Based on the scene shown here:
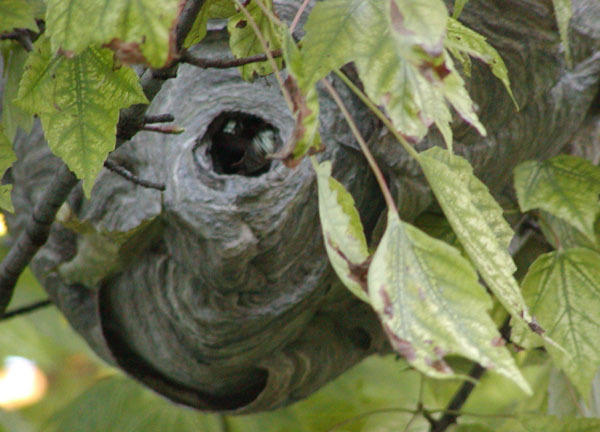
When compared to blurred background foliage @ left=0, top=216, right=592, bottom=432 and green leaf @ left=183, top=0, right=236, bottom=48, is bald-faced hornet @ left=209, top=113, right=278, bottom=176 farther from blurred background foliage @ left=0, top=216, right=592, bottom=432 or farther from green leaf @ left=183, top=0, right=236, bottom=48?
blurred background foliage @ left=0, top=216, right=592, bottom=432

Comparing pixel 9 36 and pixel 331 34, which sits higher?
pixel 331 34

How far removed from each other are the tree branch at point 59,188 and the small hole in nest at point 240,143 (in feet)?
0.52

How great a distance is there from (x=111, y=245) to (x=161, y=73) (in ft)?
1.22

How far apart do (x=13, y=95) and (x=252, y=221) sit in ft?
0.93

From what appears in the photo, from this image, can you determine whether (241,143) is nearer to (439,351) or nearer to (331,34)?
(331,34)

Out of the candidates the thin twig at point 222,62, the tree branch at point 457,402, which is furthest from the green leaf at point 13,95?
the tree branch at point 457,402

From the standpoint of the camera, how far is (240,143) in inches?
31.9

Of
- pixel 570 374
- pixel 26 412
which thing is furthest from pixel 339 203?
pixel 26 412

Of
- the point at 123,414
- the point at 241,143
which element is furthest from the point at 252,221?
the point at 123,414

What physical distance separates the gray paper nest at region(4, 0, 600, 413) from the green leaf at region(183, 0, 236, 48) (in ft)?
0.59

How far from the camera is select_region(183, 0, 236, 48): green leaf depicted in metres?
0.61

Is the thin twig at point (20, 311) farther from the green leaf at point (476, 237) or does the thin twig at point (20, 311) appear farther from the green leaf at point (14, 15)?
the green leaf at point (476, 237)

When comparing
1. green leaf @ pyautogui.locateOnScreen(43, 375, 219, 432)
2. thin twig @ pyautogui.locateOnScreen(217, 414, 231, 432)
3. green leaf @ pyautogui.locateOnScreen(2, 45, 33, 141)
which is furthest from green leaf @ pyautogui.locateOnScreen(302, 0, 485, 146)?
thin twig @ pyautogui.locateOnScreen(217, 414, 231, 432)

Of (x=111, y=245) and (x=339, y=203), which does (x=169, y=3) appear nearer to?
(x=339, y=203)
